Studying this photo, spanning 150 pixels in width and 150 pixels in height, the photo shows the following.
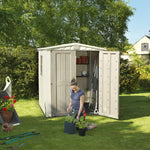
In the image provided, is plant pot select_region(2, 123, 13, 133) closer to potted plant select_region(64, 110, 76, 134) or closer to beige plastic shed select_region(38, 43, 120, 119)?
potted plant select_region(64, 110, 76, 134)

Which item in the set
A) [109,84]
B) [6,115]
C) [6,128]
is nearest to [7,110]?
[6,115]

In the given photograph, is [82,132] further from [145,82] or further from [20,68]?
[145,82]

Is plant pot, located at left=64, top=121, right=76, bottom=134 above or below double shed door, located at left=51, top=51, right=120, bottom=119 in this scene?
below

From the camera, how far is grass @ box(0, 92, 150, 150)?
18.0ft

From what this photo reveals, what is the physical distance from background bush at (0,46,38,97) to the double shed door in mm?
3770

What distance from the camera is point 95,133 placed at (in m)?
6.46

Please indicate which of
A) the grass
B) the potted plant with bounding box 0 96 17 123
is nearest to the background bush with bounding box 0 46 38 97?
the grass

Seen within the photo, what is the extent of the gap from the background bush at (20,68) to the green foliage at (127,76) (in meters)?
5.28

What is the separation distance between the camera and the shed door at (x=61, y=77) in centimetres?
797

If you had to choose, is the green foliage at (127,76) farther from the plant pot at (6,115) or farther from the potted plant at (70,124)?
the plant pot at (6,115)

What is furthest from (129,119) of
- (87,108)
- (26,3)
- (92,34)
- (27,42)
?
(26,3)

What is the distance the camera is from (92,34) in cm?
2173

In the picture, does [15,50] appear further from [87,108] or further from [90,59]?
[87,108]

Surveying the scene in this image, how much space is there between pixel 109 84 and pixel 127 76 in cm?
623
